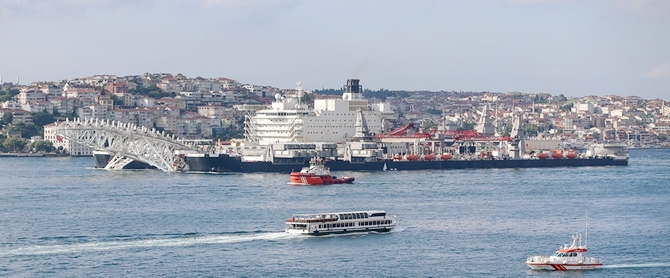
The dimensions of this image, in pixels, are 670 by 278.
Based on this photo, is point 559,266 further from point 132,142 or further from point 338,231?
point 132,142

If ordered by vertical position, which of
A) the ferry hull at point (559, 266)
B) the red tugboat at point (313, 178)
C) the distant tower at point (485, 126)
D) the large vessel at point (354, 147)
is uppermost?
the distant tower at point (485, 126)

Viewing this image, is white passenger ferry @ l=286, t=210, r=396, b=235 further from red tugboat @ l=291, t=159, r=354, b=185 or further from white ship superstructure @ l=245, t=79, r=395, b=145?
white ship superstructure @ l=245, t=79, r=395, b=145

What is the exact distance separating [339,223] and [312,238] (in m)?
1.34

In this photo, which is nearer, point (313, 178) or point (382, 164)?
point (313, 178)

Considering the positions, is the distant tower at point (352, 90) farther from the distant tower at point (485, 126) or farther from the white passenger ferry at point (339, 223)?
the white passenger ferry at point (339, 223)

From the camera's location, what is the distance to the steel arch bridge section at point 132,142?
71188 mm

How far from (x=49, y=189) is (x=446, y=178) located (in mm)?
23259

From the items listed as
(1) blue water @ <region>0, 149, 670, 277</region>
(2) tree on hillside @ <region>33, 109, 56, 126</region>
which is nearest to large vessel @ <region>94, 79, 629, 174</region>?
(1) blue water @ <region>0, 149, 670, 277</region>

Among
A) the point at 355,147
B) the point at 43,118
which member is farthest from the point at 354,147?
the point at 43,118

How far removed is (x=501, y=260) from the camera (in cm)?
3378

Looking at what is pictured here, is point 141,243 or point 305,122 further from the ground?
point 305,122

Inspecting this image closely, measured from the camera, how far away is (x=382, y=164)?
79.7 m

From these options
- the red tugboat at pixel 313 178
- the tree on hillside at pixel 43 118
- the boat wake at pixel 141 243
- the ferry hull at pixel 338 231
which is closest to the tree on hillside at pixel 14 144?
the tree on hillside at pixel 43 118

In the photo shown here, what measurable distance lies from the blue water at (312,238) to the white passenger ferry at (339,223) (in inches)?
14.7
